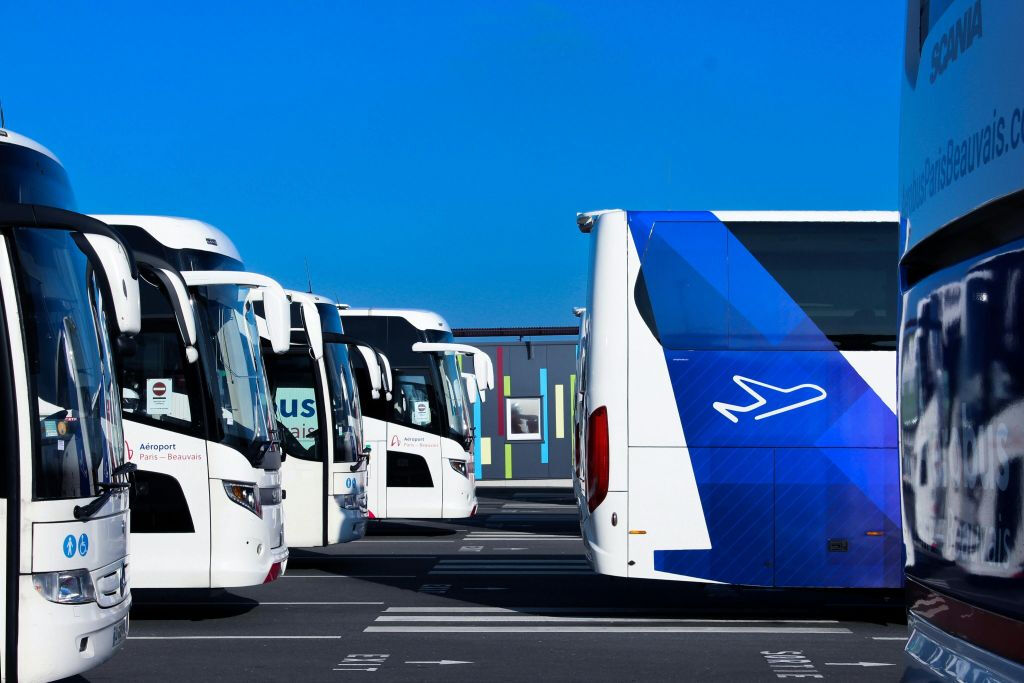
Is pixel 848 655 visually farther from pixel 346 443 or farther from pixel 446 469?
pixel 446 469

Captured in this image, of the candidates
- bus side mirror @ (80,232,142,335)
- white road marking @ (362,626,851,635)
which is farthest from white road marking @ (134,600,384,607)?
bus side mirror @ (80,232,142,335)

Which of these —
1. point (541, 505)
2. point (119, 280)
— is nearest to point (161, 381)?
point (119, 280)

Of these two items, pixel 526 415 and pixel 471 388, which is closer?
pixel 471 388

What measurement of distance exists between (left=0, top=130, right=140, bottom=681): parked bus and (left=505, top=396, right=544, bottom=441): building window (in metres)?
26.9

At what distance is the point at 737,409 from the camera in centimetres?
971

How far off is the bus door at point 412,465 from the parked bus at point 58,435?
11.8 meters

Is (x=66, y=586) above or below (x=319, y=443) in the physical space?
below

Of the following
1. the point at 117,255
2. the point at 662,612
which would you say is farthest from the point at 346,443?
the point at 117,255

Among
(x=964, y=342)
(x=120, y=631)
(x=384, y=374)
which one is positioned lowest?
(x=120, y=631)

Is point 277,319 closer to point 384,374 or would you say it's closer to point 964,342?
point 964,342

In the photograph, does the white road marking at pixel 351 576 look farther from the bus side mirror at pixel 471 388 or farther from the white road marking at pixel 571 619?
the bus side mirror at pixel 471 388

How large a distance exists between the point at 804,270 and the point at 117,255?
574 centimetres

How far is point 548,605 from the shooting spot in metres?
11.4

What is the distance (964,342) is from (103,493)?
14.4 feet
